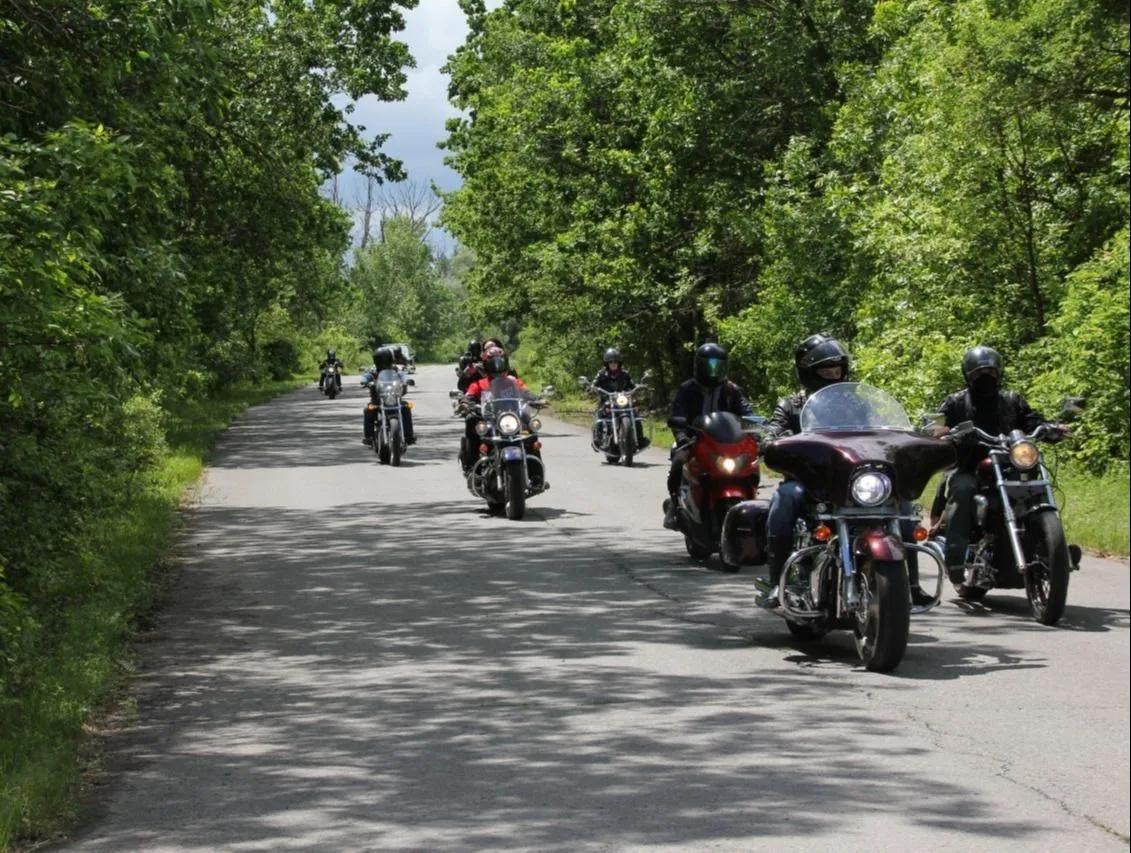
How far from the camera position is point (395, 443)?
86.5ft

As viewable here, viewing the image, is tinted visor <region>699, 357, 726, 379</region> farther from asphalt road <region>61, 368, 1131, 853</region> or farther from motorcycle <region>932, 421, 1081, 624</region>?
motorcycle <region>932, 421, 1081, 624</region>

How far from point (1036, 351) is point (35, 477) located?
37.9 feet

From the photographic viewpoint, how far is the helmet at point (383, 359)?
1029 inches

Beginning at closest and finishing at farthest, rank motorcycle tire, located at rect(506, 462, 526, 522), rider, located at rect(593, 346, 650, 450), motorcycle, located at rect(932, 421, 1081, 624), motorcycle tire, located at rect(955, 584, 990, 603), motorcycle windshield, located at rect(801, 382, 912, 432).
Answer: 1. motorcycle windshield, located at rect(801, 382, 912, 432)
2. motorcycle, located at rect(932, 421, 1081, 624)
3. motorcycle tire, located at rect(955, 584, 990, 603)
4. motorcycle tire, located at rect(506, 462, 526, 522)
5. rider, located at rect(593, 346, 650, 450)

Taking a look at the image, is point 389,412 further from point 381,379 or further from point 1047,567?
point 1047,567

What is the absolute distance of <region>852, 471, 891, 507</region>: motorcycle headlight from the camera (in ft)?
29.4

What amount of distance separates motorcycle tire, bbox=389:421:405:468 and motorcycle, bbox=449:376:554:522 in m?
7.44

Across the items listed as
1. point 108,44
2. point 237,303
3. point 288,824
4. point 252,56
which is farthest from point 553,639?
point 237,303

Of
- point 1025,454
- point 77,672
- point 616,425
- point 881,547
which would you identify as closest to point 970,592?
point 1025,454

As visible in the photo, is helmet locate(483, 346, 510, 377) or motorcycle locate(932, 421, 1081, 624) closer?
motorcycle locate(932, 421, 1081, 624)

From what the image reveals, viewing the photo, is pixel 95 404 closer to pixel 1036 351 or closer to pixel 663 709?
pixel 663 709

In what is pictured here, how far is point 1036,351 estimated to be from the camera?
60.7ft

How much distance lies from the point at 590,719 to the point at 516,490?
9.94 metres

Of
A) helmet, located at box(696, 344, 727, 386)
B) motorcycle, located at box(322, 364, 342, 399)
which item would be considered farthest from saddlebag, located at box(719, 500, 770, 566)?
motorcycle, located at box(322, 364, 342, 399)
